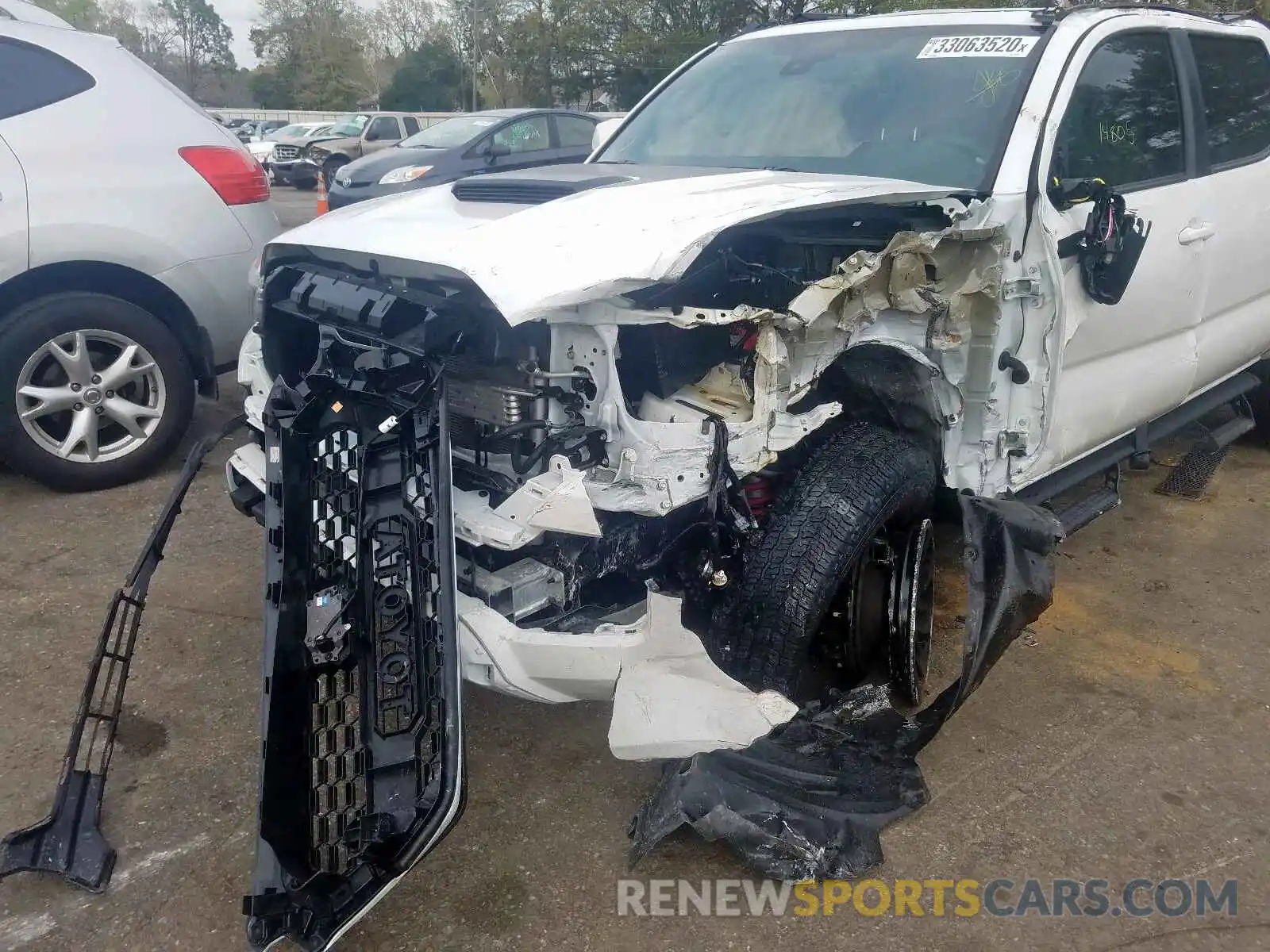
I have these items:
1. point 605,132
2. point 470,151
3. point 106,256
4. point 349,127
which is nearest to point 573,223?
point 605,132

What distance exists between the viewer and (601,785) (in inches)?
101

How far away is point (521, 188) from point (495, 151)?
29.3 ft

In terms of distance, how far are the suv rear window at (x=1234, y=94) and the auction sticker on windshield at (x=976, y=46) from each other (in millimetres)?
1112

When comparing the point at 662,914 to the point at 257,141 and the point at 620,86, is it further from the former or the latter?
the point at 620,86

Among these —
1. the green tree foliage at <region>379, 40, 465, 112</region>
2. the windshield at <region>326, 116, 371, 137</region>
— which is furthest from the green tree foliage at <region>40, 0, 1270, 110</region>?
the windshield at <region>326, 116, 371, 137</region>

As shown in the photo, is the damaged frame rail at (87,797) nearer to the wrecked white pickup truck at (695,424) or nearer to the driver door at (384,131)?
the wrecked white pickup truck at (695,424)

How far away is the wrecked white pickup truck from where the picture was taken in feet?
6.82

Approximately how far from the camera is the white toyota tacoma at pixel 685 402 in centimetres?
207

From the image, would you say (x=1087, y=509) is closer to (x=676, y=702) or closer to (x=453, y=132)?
(x=676, y=702)

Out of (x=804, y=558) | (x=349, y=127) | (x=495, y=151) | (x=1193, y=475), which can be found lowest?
(x=1193, y=475)

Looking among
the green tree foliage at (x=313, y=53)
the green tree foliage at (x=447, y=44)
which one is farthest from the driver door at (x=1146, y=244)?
the green tree foliage at (x=313, y=53)

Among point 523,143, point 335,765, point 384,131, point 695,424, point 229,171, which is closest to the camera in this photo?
point 335,765

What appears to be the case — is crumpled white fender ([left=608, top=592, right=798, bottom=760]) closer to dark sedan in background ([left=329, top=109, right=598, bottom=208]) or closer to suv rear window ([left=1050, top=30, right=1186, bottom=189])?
suv rear window ([left=1050, top=30, right=1186, bottom=189])

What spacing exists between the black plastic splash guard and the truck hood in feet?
1.06
